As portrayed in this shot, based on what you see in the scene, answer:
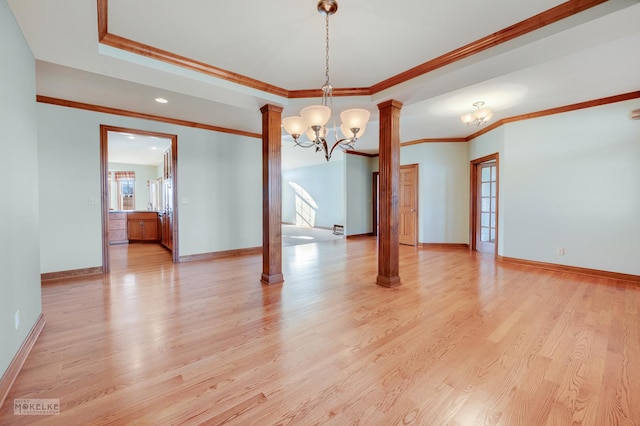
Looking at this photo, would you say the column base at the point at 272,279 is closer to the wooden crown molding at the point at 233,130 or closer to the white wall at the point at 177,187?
the white wall at the point at 177,187

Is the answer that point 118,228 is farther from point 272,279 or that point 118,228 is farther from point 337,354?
point 337,354

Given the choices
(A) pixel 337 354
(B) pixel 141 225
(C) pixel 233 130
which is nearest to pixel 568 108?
(A) pixel 337 354

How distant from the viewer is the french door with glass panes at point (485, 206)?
590cm

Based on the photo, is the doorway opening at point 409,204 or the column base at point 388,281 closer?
the column base at point 388,281

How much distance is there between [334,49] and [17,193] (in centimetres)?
281

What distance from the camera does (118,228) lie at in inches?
285

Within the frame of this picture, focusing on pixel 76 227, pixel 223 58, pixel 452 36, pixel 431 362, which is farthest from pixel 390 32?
pixel 76 227

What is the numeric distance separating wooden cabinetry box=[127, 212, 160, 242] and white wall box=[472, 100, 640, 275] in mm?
8376

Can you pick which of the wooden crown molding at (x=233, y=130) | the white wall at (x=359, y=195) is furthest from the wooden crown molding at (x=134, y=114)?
the white wall at (x=359, y=195)

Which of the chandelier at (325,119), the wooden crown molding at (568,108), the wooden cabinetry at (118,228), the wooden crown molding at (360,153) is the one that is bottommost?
the wooden cabinetry at (118,228)

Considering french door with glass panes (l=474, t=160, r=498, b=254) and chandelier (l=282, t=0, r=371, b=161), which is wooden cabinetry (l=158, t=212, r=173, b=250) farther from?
french door with glass panes (l=474, t=160, r=498, b=254)

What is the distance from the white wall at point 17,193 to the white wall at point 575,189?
6297 millimetres

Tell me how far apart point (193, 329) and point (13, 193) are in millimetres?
1622

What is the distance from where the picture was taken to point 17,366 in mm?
1793
